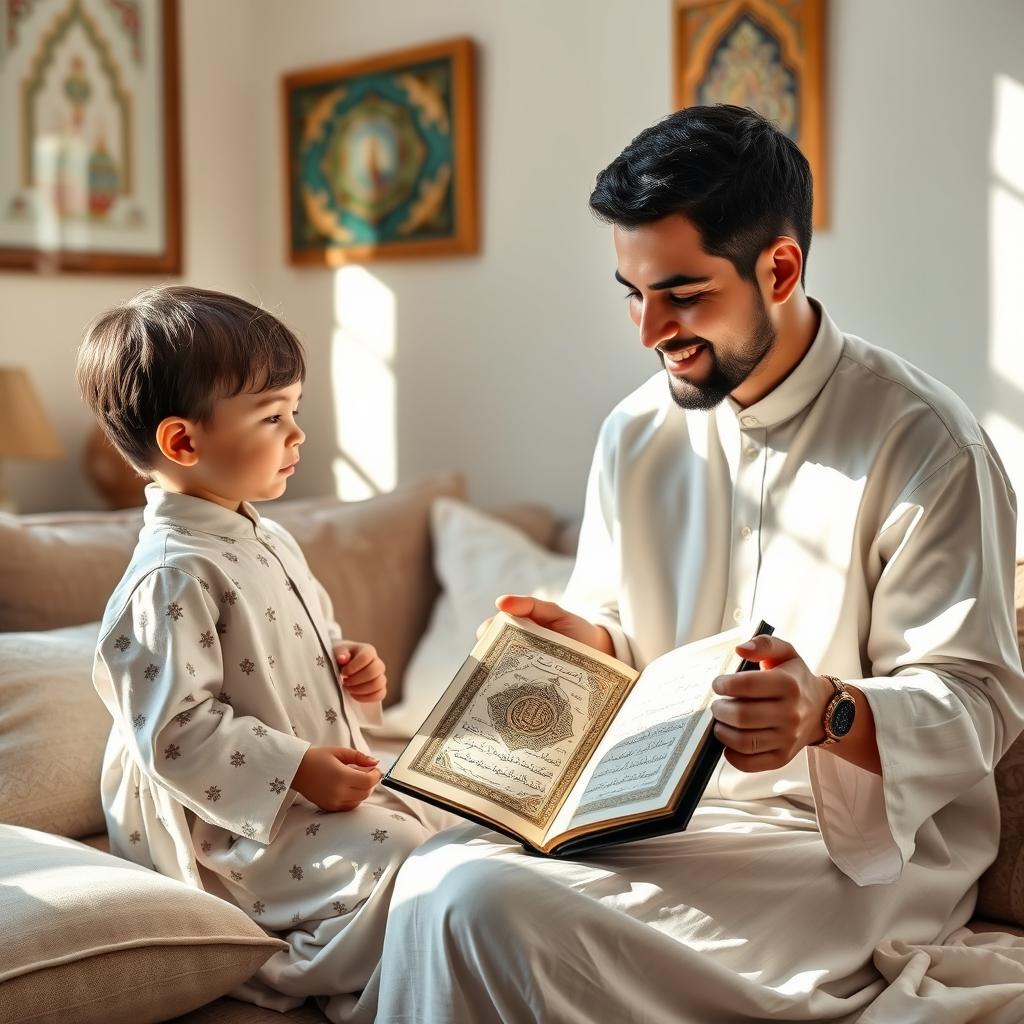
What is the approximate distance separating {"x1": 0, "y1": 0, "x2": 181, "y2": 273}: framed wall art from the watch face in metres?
2.80

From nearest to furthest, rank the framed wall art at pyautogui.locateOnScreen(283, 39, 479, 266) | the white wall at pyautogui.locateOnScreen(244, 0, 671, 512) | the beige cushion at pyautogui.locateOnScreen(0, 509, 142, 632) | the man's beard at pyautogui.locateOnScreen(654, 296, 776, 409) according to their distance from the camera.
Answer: the man's beard at pyautogui.locateOnScreen(654, 296, 776, 409), the beige cushion at pyautogui.locateOnScreen(0, 509, 142, 632), the white wall at pyautogui.locateOnScreen(244, 0, 671, 512), the framed wall art at pyautogui.locateOnScreen(283, 39, 479, 266)

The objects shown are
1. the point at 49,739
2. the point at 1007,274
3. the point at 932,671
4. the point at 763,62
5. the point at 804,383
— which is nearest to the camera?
the point at 932,671

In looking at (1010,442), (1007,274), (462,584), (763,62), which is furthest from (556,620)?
(763,62)

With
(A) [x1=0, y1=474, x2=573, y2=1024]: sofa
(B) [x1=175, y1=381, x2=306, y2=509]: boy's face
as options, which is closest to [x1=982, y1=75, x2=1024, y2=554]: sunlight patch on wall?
(A) [x1=0, y1=474, x2=573, y2=1024]: sofa

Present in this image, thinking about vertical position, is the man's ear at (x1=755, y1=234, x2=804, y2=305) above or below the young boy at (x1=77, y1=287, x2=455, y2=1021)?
above

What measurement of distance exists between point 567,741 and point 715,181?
76cm

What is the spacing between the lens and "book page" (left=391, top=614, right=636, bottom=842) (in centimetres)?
155

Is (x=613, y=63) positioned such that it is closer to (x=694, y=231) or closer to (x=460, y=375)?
(x=460, y=375)

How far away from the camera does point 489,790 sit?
1550mm

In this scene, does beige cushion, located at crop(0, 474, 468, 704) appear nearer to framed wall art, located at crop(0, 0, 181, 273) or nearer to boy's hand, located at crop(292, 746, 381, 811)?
boy's hand, located at crop(292, 746, 381, 811)

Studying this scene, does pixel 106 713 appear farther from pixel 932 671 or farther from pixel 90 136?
pixel 90 136

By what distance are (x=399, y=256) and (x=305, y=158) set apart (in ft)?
1.62

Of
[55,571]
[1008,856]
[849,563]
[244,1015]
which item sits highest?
[849,563]

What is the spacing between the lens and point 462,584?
112 inches
